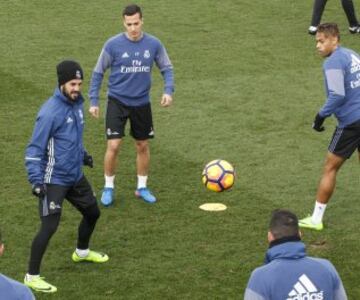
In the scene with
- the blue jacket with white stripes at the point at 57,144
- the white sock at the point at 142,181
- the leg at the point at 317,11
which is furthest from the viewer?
the leg at the point at 317,11

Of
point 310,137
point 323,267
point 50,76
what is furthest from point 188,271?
point 50,76

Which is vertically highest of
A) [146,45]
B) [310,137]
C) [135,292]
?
[146,45]

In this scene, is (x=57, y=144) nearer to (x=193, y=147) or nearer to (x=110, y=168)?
(x=110, y=168)

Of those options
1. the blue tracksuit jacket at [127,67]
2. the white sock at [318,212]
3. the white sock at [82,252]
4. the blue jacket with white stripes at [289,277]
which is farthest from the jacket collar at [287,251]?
the blue tracksuit jacket at [127,67]

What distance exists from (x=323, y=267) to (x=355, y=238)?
14.2 feet

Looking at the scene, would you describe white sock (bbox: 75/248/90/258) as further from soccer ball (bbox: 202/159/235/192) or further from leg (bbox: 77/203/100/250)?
soccer ball (bbox: 202/159/235/192)

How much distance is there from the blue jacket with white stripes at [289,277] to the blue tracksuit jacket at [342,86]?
4121mm

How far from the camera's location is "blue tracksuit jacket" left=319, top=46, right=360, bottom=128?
9.88 m

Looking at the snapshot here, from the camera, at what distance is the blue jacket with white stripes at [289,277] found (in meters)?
5.93

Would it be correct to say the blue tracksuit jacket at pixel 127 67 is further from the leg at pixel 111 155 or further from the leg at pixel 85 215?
the leg at pixel 85 215

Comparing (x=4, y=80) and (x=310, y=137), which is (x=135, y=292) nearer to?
(x=310, y=137)

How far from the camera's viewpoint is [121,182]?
1204cm

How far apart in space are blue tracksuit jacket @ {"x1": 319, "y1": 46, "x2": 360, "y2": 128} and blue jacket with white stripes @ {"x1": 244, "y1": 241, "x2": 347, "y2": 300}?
13.5 ft

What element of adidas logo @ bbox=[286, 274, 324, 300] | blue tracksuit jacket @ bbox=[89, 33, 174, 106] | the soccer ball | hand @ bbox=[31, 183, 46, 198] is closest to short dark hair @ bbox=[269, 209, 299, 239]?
adidas logo @ bbox=[286, 274, 324, 300]
